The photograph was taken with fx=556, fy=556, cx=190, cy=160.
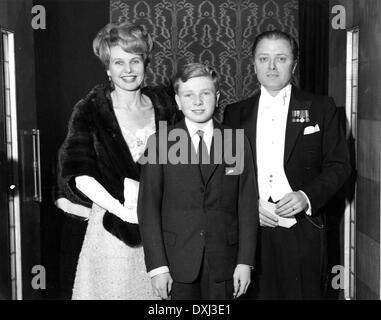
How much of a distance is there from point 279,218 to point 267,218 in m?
0.06

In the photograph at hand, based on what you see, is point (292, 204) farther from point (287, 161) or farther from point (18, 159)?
point (18, 159)

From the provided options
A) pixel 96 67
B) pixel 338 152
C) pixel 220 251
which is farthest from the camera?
pixel 96 67

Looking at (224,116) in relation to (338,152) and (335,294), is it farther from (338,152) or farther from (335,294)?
(335,294)

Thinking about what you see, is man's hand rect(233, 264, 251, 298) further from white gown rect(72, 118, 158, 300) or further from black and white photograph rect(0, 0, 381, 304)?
white gown rect(72, 118, 158, 300)

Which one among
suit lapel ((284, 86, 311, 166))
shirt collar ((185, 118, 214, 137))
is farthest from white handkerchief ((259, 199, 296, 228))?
shirt collar ((185, 118, 214, 137))

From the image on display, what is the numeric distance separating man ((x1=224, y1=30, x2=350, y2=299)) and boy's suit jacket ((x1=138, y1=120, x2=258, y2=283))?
268 mm

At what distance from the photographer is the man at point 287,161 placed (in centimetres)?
270

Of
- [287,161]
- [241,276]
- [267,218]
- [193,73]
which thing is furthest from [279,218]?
[193,73]

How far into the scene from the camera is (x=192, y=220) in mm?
2475

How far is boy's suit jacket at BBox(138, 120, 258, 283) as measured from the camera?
2459 millimetres

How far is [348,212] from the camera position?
10.0 feet

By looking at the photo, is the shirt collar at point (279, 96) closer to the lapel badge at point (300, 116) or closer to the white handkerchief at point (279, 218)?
the lapel badge at point (300, 116)
